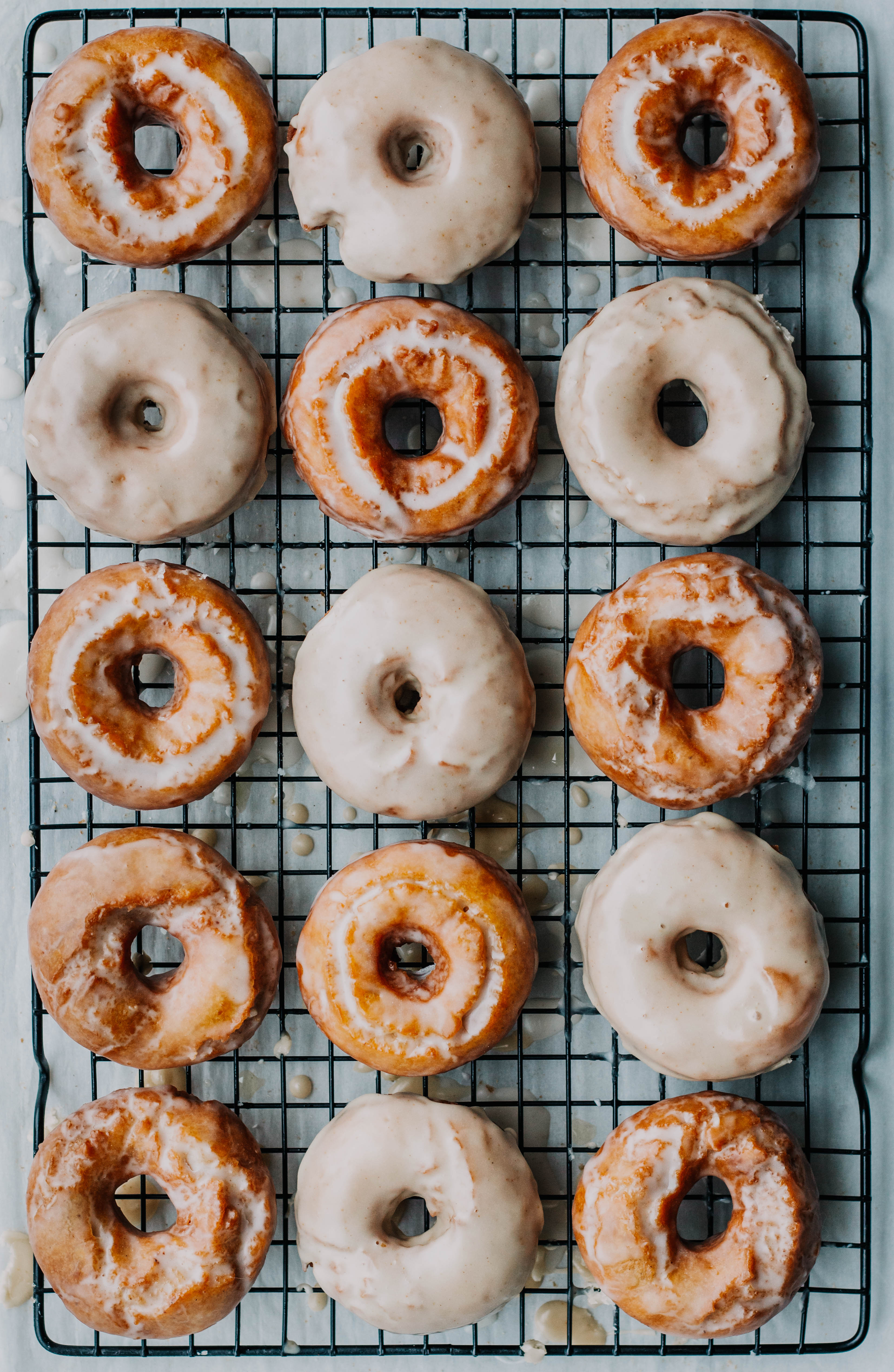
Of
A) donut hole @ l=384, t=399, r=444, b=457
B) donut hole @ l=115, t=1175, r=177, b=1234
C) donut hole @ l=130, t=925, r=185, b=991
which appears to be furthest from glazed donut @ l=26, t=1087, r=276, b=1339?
donut hole @ l=384, t=399, r=444, b=457

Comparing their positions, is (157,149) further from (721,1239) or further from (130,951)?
(721,1239)

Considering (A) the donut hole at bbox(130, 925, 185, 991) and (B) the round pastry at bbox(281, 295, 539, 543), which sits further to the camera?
(A) the donut hole at bbox(130, 925, 185, 991)

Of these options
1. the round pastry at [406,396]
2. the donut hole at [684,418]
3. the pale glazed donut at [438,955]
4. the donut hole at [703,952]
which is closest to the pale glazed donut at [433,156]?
the round pastry at [406,396]

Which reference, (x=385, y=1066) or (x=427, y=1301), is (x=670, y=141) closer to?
(x=385, y=1066)

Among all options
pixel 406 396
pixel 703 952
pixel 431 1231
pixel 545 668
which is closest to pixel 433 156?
pixel 406 396

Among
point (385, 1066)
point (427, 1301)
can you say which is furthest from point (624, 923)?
point (427, 1301)

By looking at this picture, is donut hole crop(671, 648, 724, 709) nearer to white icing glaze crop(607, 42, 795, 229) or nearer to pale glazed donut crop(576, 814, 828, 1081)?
pale glazed donut crop(576, 814, 828, 1081)

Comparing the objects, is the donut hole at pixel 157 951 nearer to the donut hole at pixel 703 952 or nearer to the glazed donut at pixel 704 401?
the donut hole at pixel 703 952
